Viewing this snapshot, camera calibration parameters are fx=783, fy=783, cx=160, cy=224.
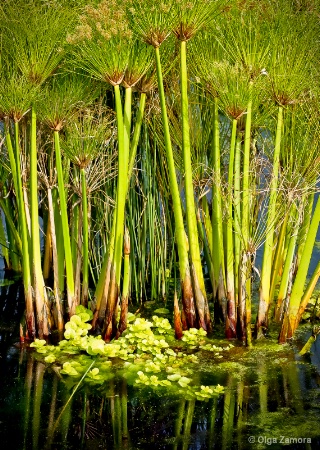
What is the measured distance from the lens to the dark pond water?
12.8 feet

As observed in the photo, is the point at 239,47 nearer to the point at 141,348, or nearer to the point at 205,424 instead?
the point at 141,348

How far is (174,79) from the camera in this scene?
5602mm

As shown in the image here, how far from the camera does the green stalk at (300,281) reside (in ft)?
16.4

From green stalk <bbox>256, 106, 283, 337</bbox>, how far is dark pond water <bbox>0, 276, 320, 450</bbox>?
0.19 m

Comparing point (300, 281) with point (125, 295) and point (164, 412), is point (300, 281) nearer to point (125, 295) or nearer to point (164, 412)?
point (125, 295)

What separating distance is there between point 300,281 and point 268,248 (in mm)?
301

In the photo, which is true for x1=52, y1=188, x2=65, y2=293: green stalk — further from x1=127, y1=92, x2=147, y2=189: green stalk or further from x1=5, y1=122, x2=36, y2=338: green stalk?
x1=127, y1=92, x2=147, y2=189: green stalk

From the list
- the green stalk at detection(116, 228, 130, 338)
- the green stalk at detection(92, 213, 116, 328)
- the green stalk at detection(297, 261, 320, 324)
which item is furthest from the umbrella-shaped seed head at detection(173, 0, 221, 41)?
the green stalk at detection(297, 261, 320, 324)

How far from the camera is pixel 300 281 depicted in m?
5.04

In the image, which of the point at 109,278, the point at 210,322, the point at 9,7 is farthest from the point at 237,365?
the point at 9,7

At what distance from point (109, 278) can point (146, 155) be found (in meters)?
1.26

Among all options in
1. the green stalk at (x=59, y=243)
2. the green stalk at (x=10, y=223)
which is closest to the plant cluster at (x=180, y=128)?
the green stalk at (x=59, y=243)

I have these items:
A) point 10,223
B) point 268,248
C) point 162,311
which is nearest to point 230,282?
point 268,248

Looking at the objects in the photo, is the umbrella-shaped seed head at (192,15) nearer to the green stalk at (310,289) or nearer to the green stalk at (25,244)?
the green stalk at (25,244)
